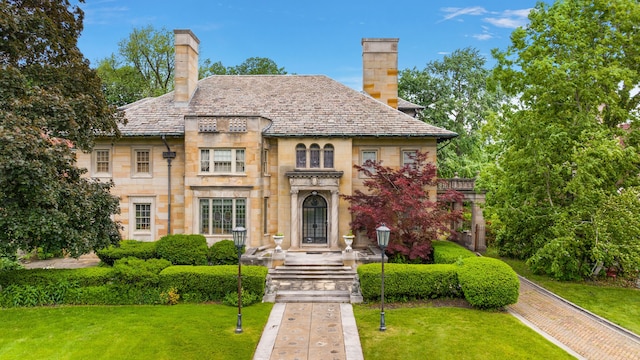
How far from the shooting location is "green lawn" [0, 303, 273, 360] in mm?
11977

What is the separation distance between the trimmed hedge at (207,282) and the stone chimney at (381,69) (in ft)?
54.2

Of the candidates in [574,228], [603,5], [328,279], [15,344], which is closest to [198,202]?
[328,279]

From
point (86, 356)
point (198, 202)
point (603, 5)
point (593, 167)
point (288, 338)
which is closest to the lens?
point (86, 356)

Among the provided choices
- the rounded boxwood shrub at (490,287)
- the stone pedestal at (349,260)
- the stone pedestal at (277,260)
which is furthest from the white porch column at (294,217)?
the rounded boxwood shrub at (490,287)

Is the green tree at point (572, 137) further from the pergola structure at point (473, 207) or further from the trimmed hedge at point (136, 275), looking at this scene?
the trimmed hedge at point (136, 275)

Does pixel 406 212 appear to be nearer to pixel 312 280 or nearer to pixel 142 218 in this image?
pixel 312 280

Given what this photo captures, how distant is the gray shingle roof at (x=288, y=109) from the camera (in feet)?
79.5

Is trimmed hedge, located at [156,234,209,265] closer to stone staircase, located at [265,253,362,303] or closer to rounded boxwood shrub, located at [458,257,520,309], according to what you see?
stone staircase, located at [265,253,362,303]

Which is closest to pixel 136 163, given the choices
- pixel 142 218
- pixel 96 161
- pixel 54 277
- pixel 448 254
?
pixel 96 161

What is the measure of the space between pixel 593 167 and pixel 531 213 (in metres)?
3.76

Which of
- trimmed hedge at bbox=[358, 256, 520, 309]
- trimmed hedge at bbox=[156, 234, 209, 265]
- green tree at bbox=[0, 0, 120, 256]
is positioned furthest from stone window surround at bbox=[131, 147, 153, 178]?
trimmed hedge at bbox=[358, 256, 520, 309]

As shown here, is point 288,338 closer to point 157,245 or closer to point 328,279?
point 328,279

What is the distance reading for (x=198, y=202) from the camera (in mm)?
23828

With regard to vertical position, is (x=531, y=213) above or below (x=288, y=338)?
above
